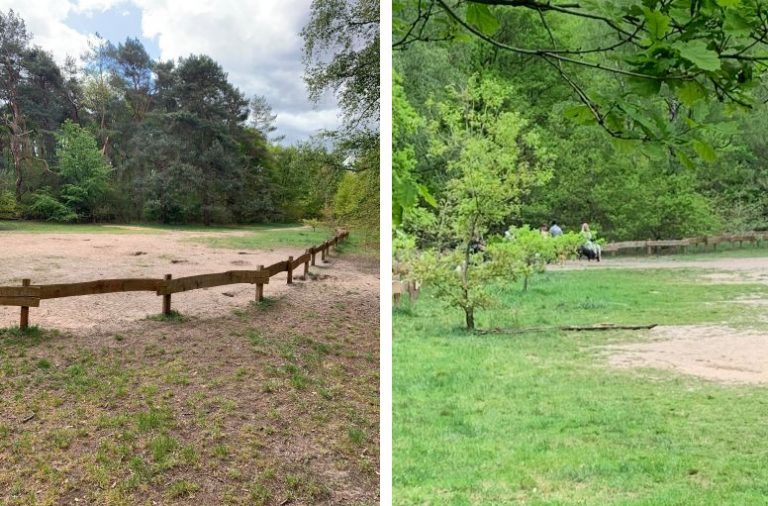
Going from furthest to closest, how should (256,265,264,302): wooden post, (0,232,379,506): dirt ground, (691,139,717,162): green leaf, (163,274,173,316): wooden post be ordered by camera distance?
(256,265,264,302): wooden post, (163,274,173,316): wooden post, (0,232,379,506): dirt ground, (691,139,717,162): green leaf

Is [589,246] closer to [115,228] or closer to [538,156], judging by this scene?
[538,156]

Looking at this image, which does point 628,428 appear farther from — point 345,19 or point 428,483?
point 345,19

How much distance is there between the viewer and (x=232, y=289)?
191 cm

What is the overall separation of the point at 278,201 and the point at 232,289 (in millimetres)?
267

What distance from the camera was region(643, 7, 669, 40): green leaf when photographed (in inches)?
29.9

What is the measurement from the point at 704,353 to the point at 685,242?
0.34m

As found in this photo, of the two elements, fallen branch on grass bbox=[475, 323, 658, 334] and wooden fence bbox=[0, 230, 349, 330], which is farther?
fallen branch on grass bbox=[475, 323, 658, 334]

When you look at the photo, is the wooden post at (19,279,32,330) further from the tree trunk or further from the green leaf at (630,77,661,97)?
the green leaf at (630,77,661,97)

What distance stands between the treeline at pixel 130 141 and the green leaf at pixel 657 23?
1267 millimetres

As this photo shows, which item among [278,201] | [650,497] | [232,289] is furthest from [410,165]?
[650,497]

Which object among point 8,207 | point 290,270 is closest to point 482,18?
point 290,270

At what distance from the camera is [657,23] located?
0.76 m

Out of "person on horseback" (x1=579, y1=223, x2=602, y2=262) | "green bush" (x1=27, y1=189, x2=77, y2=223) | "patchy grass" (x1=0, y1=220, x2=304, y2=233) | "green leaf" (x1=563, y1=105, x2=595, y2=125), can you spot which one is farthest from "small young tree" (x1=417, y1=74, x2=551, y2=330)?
"green leaf" (x1=563, y1=105, x2=595, y2=125)

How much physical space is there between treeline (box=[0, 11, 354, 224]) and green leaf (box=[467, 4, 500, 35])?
0.98 m
